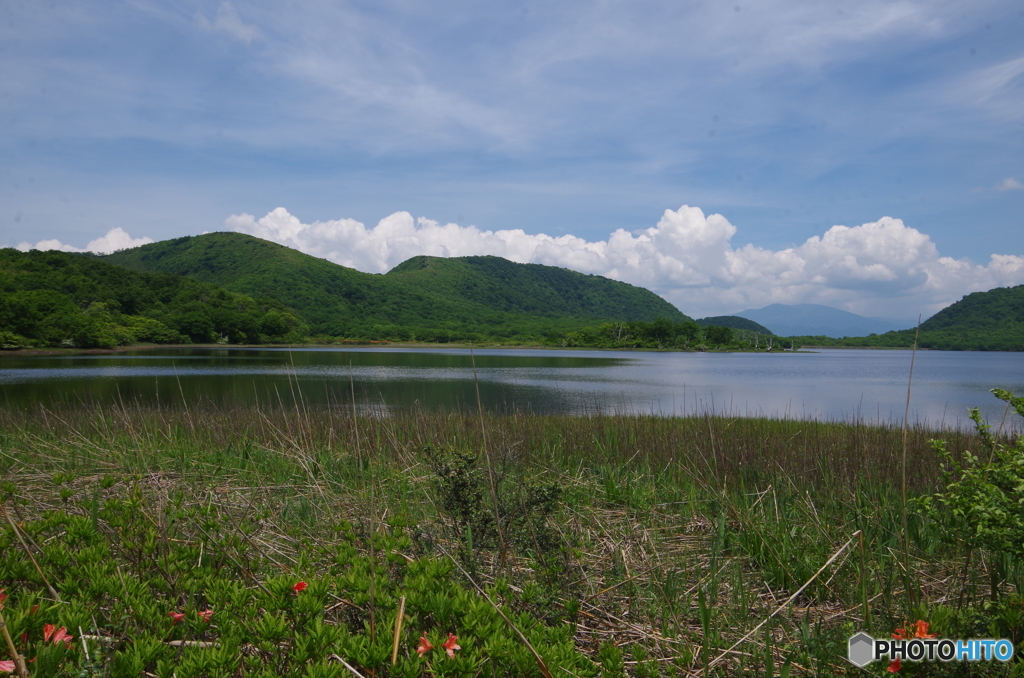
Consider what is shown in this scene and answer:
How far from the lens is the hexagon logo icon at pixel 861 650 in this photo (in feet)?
6.73

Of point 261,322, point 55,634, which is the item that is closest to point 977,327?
point 261,322

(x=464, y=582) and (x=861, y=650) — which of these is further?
(x=464, y=582)

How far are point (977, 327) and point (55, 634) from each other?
161313 millimetres

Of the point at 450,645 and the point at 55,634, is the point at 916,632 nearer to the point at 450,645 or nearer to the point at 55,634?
the point at 450,645

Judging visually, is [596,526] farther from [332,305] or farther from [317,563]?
[332,305]

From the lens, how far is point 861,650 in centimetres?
208

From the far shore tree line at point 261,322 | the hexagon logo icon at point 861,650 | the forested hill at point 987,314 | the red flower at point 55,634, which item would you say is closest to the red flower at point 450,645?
the red flower at point 55,634

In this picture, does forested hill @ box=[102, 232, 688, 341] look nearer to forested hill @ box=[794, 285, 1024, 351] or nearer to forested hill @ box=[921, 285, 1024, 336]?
forested hill @ box=[794, 285, 1024, 351]

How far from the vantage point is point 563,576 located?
3275mm

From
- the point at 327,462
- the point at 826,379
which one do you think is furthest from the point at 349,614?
the point at 826,379

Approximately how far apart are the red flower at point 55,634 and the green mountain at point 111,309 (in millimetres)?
67992

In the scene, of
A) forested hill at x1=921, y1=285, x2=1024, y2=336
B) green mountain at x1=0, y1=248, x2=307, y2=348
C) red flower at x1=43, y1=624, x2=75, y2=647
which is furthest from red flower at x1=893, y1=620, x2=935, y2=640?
forested hill at x1=921, y1=285, x2=1024, y2=336

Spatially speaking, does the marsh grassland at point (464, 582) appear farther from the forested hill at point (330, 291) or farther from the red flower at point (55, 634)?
the forested hill at point (330, 291)

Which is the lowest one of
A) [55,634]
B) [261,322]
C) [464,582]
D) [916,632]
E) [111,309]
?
[464,582]
